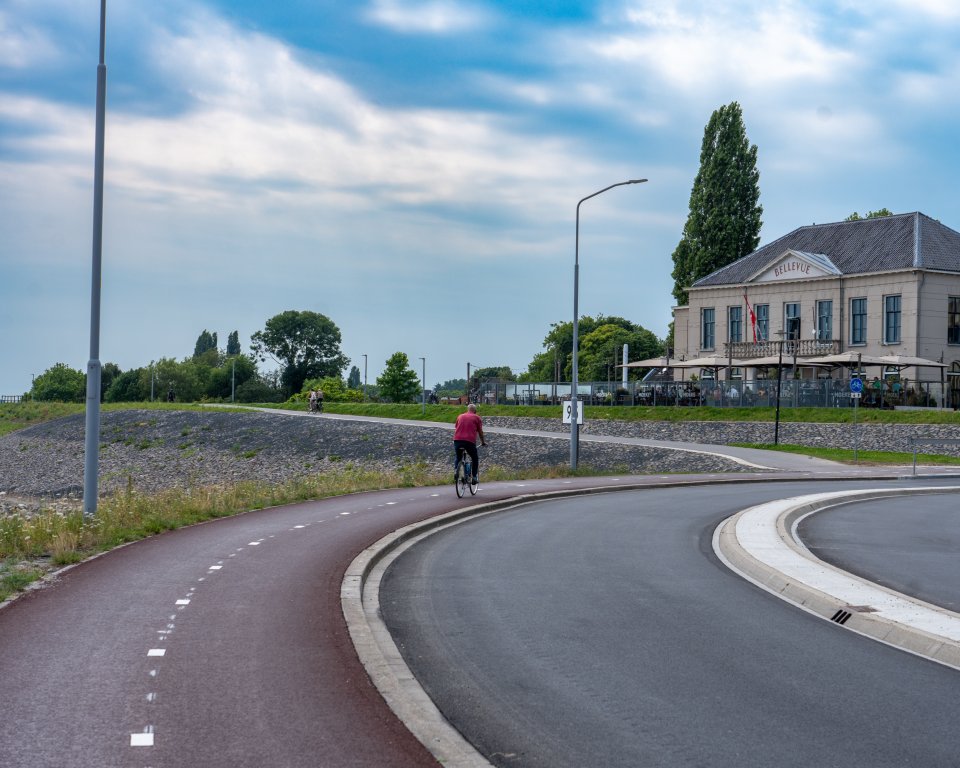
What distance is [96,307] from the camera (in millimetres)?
15805

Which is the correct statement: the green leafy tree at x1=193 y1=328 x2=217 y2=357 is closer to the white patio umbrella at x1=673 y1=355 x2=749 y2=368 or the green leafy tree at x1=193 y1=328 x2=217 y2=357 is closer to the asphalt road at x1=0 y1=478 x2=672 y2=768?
the white patio umbrella at x1=673 y1=355 x2=749 y2=368

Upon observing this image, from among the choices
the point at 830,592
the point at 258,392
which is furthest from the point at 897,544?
the point at 258,392

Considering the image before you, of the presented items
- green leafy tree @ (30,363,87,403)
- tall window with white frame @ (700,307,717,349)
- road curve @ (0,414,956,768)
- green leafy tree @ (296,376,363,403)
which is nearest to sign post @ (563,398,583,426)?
road curve @ (0,414,956,768)

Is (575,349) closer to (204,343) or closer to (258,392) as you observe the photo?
(258,392)

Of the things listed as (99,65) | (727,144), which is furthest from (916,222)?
(99,65)

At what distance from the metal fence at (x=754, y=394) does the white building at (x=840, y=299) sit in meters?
1.57

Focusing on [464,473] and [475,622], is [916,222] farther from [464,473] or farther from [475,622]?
[475,622]

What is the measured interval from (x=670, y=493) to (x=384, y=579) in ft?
49.5

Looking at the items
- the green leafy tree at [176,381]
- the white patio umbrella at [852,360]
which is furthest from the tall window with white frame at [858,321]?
the green leafy tree at [176,381]

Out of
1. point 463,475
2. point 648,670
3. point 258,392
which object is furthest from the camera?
point 258,392

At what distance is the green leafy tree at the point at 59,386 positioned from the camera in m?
149

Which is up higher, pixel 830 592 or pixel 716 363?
pixel 716 363

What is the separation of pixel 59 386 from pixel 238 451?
319 feet

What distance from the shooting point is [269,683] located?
6980 mm
